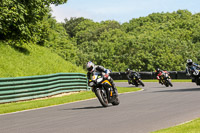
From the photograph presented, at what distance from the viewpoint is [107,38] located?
116438mm

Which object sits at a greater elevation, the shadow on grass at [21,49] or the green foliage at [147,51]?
the green foliage at [147,51]

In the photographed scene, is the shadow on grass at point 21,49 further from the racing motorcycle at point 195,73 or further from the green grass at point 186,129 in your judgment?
the green grass at point 186,129

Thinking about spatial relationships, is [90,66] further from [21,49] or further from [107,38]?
[107,38]

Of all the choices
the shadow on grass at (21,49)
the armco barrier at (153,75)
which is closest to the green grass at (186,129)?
the shadow on grass at (21,49)

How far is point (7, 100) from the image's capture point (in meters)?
18.9

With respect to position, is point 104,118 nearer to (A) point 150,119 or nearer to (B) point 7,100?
(A) point 150,119

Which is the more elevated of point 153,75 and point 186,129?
point 153,75

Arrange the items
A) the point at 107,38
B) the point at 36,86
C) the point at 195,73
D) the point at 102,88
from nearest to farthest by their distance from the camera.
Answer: the point at 102,88 < the point at 195,73 < the point at 36,86 < the point at 107,38

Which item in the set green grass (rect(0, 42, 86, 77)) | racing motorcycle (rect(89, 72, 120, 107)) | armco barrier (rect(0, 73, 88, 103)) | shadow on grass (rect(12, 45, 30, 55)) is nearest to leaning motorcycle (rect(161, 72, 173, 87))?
armco barrier (rect(0, 73, 88, 103))

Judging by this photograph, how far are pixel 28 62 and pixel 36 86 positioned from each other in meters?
6.79

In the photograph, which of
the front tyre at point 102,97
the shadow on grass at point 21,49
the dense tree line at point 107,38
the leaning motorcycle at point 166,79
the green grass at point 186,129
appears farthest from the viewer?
the shadow on grass at point 21,49

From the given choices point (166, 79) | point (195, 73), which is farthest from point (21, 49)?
point (195, 73)

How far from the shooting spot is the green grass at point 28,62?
25139 mm

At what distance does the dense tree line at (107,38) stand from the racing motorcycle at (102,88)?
1302 centimetres
